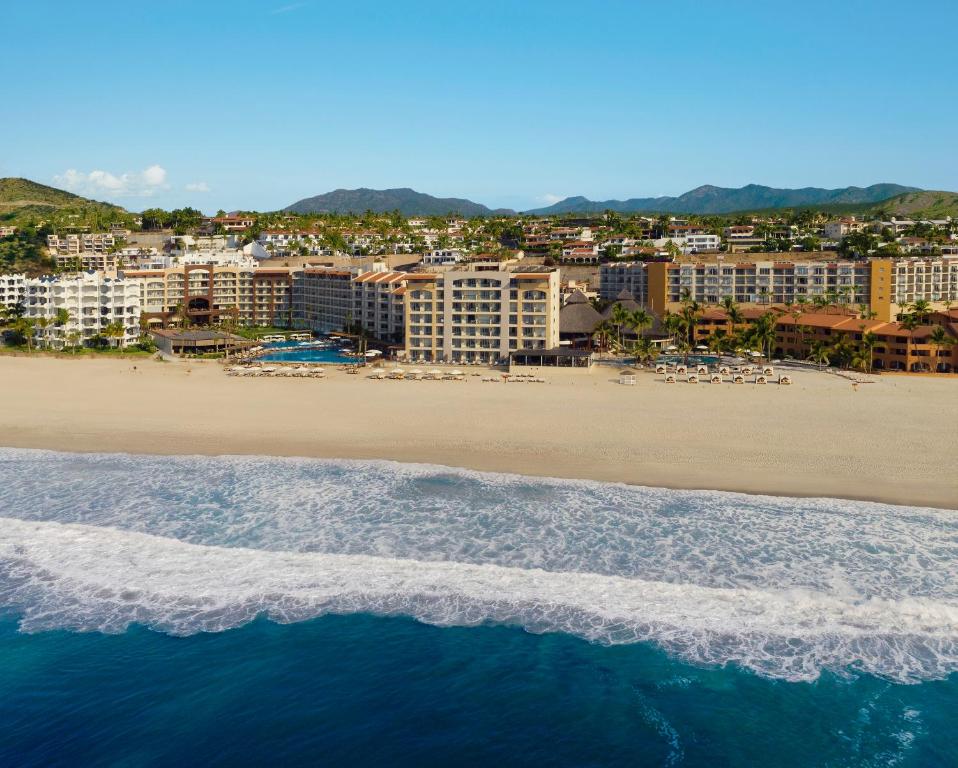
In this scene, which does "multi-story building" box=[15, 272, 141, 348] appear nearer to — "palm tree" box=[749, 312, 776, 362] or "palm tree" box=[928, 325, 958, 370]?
"palm tree" box=[749, 312, 776, 362]

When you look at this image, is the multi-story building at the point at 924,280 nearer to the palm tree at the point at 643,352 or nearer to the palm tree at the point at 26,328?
the palm tree at the point at 643,352

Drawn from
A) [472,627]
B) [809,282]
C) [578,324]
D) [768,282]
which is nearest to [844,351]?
[578,324]

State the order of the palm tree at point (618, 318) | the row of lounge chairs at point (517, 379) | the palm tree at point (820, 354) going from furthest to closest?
the palm tree at point (618, 318) < the palm tree at point (820, 354) < the row of lounge chairs at point (517, 379)

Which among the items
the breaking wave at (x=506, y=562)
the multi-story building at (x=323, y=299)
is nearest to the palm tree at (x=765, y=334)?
the breaking wave at (x=506, y=562)

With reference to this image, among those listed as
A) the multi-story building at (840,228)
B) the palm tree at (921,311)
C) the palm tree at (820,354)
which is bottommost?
the palm tree at (820,354)

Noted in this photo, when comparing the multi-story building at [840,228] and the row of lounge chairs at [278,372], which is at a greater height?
the multi-story building at [840,228]

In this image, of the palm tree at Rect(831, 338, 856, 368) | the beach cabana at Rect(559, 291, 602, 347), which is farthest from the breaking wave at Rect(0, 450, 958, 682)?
the beach cabana at Rect(559, 291, 602, 347)

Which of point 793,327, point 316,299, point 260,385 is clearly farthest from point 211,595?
point 316,299

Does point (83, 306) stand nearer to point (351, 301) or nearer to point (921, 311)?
point (351, 301)
